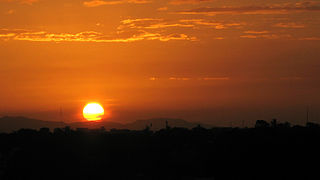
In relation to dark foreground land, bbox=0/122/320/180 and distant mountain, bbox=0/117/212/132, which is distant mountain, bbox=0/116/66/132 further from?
dark foreground land, bbox=0/122/320/180

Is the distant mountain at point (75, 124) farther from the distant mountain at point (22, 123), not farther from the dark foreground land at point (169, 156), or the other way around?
the dark foreground land at point (169, 156)

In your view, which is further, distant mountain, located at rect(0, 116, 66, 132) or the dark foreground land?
distant mountain, located at rect(0, 116, 66, 132)

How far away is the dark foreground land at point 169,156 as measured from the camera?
51375mm

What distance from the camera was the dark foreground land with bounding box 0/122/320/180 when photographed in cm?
5138

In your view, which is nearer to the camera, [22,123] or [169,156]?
[169,156]

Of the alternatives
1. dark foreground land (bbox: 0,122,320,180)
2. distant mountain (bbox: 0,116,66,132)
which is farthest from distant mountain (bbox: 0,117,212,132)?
dark foreground land (bbox: 0,122,320,180)

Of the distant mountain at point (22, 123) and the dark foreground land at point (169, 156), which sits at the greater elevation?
the distant mountain at point (22, 123)

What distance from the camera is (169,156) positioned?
56.4 m

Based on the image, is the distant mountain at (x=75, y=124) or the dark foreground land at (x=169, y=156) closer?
the dark foreground land at (x=169, y=156)

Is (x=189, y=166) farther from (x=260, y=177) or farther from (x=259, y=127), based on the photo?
(x=259, y=127)

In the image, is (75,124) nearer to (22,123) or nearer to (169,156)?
(22,123)

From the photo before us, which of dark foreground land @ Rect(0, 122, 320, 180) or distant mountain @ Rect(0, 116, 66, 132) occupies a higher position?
distant mountain @ Rect(0, 116, 66, 132)

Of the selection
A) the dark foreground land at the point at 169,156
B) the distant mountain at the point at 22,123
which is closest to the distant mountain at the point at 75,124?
the distant mountain at the point at 22,123

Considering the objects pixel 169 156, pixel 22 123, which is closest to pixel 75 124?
pixel 22 123
